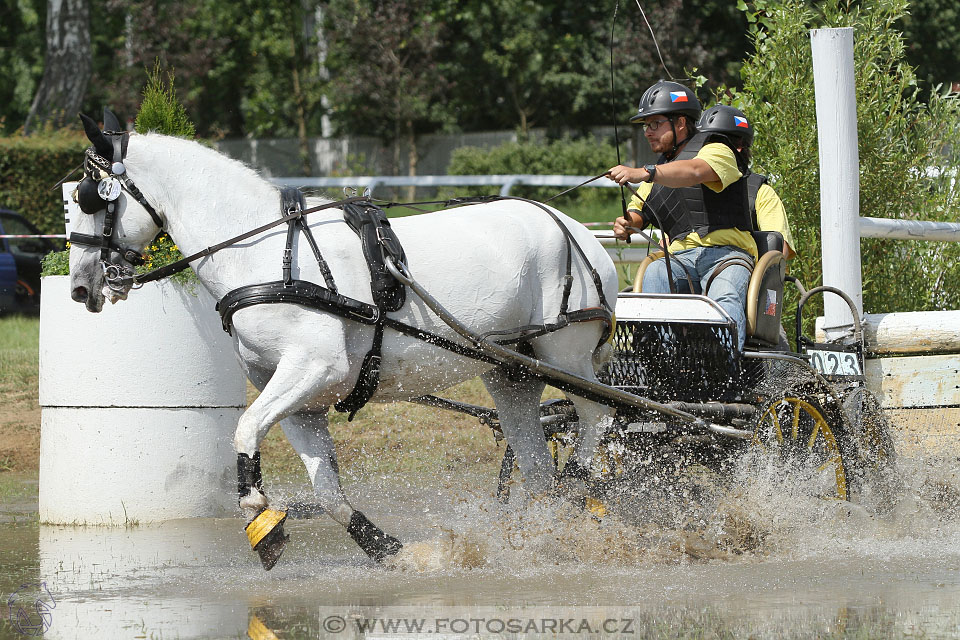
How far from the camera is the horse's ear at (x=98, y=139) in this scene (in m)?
5.43

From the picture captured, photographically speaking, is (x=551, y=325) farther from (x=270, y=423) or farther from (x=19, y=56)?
(x=19, y=56)

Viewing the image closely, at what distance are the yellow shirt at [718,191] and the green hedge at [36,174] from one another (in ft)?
42.6

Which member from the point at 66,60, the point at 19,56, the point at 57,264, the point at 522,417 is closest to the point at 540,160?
the point at 66,60

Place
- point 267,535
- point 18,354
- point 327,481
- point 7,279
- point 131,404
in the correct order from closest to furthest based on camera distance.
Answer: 1. point 267,535
2. point 327,481
3. point 131,404
4. point 18,354
5. point 7,279

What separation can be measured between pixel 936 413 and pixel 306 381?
3906mm

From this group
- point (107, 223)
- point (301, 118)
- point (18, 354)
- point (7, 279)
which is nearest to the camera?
point (107, 223)

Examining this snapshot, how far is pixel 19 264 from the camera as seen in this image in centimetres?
1658

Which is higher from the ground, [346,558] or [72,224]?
[72,224]

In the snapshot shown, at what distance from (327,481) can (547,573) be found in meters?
1.04

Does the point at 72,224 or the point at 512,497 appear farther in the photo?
the point at 512,497

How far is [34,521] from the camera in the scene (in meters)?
7.59

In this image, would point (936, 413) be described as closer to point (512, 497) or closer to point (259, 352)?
point (512, 497)

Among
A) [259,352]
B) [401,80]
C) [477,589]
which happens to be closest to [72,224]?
[259,352]

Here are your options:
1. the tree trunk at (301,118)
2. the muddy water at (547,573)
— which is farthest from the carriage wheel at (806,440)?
the tree trunk at (301,118)
